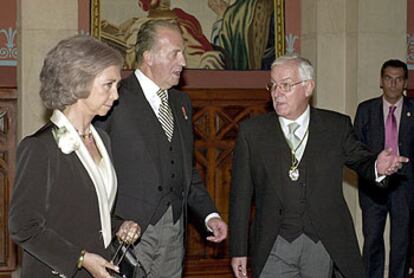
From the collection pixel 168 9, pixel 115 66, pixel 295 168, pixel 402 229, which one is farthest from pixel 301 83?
pixel 168 9

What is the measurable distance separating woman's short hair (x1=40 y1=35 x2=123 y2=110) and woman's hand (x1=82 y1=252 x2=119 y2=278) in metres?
0.60

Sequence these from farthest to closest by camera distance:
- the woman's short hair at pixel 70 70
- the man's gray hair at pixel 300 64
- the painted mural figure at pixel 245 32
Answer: the painted mural figure at pixel 245 32
the man's gray hair at pixel 300 64
the woman's short hair at pixel 70 70

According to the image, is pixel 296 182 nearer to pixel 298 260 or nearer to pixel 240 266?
pixel 298 260

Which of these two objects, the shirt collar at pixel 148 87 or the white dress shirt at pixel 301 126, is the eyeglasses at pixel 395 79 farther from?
the shirt collar at pixel 148 87

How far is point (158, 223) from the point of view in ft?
15.9

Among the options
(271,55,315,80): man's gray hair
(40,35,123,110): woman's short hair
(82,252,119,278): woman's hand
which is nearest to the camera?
(82,252,119,278): woman's hand

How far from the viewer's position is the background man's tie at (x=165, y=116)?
Answer: 498 cm

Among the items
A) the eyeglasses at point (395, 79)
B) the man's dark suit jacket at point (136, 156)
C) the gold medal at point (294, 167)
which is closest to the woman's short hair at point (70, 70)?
the man's dark suit jacket at point (136, 156)

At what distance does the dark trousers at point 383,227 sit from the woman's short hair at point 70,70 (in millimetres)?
4204

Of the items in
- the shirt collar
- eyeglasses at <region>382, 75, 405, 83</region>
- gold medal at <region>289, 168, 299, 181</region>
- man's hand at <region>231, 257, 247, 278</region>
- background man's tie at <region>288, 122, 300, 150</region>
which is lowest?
man's hand at <region>231, 257, 247, 278</region>

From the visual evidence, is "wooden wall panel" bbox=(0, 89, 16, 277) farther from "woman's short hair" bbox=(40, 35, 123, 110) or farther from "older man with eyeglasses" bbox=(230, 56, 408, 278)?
"woman's short hair" bbox=(40, 35, 123, 110)

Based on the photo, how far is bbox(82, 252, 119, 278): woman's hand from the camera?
3.50 metres

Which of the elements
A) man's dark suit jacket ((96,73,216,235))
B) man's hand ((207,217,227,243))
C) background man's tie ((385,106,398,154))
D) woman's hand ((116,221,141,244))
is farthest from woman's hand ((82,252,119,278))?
background man's tie ((385,106,398,154))

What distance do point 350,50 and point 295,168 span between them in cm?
344
